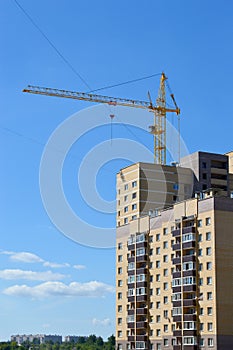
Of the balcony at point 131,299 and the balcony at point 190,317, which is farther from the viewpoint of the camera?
the balcony at point 131,299

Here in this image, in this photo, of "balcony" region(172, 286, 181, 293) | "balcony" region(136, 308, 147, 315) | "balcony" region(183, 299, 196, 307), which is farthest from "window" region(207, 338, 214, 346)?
"balcony" region(136, 308, 147, 315)

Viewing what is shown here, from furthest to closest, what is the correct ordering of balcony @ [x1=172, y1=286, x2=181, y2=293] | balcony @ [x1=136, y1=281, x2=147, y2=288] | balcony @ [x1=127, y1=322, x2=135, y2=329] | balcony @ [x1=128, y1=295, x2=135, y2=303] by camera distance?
balcony @ [x1=128, y1=295, x2=135, y2=303], balcony @ [x1=127, y1=322, x2=135, y2=329], balcony @ [x1=136, y1=281, x2=147, y2=288], balcony @ [x1=172, y1=286, x2=181, y2=293]

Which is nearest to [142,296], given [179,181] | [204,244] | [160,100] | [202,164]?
[204,244]

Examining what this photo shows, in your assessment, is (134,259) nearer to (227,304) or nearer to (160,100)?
(227,304)

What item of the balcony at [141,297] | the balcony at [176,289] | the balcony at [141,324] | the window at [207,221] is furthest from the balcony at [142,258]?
the window at [207,221]

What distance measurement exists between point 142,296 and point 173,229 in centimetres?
1278

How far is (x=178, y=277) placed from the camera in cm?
9900

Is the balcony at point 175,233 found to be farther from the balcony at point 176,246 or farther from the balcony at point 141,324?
the balcony at point 141,324

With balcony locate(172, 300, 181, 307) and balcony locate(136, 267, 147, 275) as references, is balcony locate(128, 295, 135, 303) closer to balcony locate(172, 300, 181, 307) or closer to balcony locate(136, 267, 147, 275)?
balcony locate(136, 267, 147, 275)

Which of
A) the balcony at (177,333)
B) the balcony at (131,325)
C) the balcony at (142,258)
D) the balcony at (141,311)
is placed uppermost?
the balcony at (142,258)

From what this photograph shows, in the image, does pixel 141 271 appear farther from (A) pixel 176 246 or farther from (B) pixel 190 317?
(B) pixel 190 317

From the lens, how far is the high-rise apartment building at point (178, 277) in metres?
92.4

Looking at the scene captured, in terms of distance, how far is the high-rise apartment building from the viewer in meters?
92.4

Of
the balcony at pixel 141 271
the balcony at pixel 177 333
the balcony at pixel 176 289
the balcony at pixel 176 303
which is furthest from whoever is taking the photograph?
the balcony at pixel 141 271
